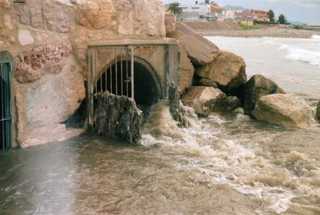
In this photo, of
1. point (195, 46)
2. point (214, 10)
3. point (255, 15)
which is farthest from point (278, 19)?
point (195, 46)

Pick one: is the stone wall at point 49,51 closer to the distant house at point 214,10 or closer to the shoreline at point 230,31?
the shoreline at point 230,31

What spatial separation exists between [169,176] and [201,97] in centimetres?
557

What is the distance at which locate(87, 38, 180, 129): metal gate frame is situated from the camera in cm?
1098

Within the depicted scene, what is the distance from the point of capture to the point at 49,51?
33.1ft

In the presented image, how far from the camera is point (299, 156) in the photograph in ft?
30.5

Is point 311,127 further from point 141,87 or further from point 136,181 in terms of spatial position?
point 136,181

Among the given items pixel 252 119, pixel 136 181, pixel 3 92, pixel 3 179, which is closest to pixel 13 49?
pixel 3 92

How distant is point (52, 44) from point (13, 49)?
3.22 ft

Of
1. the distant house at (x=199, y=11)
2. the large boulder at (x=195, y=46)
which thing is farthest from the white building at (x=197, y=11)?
the large boulder at (x=195, y=46)

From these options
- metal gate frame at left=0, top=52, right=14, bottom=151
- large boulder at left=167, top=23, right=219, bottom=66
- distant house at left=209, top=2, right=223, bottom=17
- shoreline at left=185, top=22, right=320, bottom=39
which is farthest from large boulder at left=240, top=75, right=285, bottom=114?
distant house at left=209, top=2, right=223, bottom=17

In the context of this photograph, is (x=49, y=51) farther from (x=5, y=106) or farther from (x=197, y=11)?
(x=197, y=11)

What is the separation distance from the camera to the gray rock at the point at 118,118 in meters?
10.4

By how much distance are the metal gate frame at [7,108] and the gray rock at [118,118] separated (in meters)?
2.09

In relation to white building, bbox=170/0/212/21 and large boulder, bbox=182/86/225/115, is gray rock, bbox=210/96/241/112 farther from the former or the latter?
white building, bbox=170/0/212/21
